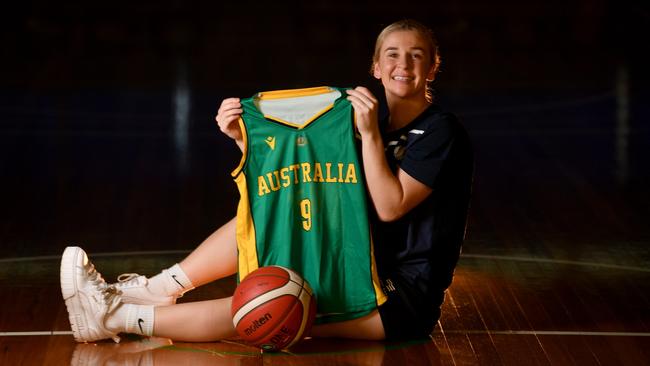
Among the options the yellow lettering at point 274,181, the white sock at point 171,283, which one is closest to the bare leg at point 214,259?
the white sock at point 171,283

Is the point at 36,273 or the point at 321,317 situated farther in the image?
the point at 36,273

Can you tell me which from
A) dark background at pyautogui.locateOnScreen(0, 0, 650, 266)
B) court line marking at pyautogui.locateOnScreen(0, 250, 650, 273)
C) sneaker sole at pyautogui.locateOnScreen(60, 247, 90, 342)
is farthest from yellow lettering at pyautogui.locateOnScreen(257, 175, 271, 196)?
dark background at pyautogui.locateOnScreen(0, 0, 650, 266)

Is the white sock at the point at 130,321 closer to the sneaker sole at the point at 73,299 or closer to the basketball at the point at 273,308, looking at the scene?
the sneaker sole at the point at 73,299

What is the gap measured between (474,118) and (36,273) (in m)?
4.73

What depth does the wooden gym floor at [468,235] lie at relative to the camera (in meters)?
3.64

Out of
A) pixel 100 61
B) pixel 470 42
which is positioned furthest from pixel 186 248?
A: pixel 470 42

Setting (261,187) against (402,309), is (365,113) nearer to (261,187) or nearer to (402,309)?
(261,187)

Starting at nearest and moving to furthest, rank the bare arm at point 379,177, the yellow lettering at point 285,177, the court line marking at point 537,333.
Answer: the bare arm at point 379,177
the yellow lettering at point 285,177
the court line marking at point 537,333

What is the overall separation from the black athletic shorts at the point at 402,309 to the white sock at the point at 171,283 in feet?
2.28

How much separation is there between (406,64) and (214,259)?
88 cm

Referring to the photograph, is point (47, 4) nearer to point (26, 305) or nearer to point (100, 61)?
point (100, 61)

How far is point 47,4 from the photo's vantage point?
14148mm

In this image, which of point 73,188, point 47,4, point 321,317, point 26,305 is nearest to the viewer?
point 321,317

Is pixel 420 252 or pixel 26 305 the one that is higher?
pixel 420 252
